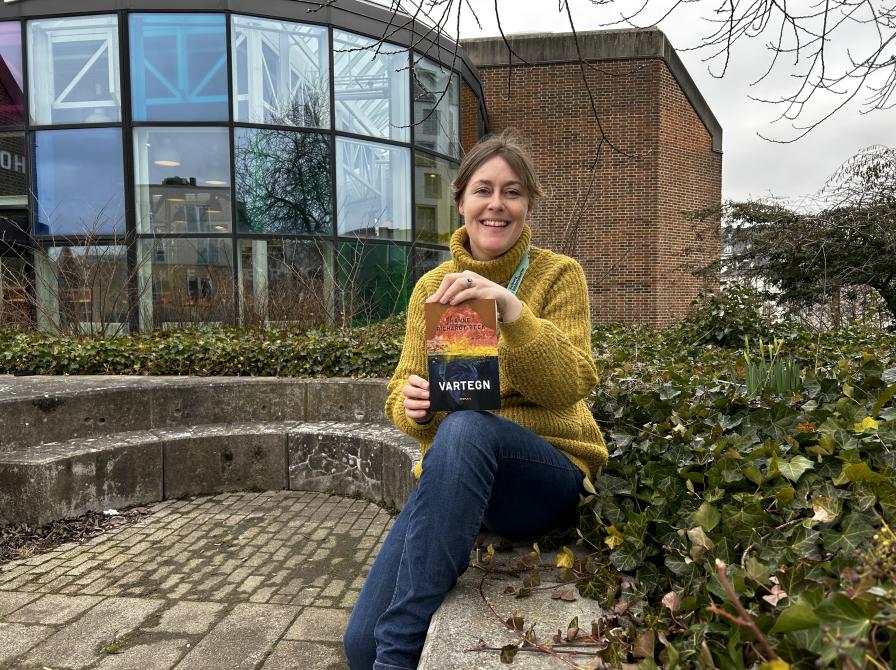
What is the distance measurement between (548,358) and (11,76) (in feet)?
38.3

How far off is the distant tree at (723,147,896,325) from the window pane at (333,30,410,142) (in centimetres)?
591

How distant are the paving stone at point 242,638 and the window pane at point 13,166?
1003 centimetres

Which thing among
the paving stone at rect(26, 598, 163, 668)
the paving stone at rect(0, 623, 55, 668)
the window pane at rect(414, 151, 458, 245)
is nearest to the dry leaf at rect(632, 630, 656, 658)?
the paving stone at rect(26, 598, 163, 668)

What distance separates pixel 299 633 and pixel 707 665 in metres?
1.90

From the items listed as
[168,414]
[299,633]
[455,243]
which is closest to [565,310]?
[455,243]

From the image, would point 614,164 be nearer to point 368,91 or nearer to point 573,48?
point 573,48

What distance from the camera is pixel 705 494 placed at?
1.60 m

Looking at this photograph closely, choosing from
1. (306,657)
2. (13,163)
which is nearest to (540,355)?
(306,657)

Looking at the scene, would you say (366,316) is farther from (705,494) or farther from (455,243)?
(705,494)

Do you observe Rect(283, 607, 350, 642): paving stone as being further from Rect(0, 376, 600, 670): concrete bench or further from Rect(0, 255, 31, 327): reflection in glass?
Rect(0, 255, 31, 327): reflection in glass

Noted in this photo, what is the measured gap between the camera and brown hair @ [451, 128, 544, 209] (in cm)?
211

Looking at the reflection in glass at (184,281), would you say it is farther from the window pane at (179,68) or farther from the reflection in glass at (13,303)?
the window pane at (179,68)

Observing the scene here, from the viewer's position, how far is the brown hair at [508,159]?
211 centimetres

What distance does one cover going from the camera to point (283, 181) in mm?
10484
